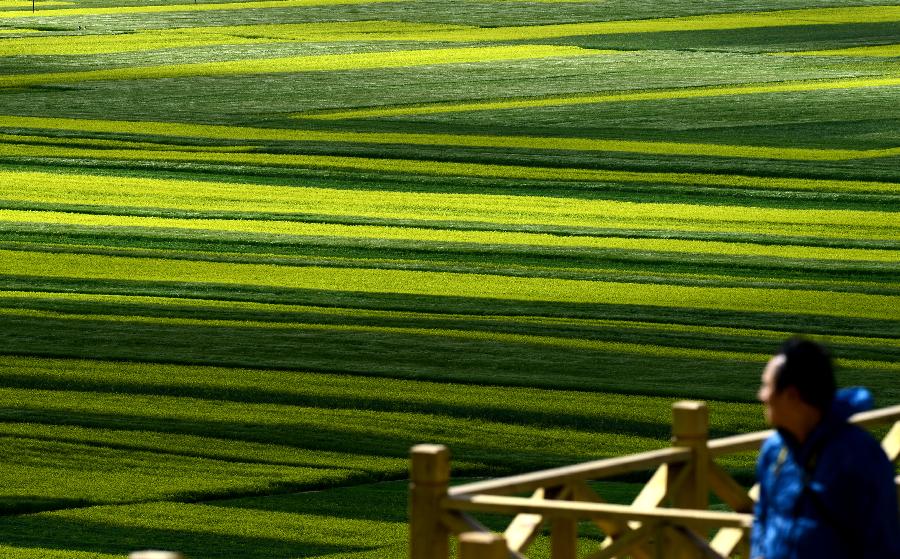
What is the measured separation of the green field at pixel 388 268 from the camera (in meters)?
14.4

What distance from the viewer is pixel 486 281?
2306 cm

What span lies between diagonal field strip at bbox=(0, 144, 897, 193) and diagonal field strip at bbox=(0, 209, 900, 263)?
5122 mm

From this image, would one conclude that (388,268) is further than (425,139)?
No

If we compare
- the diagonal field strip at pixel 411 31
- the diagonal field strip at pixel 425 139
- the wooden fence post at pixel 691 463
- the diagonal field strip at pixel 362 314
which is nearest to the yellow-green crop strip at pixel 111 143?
the diagonal field strip at pixel 425 139

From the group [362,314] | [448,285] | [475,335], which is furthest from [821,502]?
[448,285]

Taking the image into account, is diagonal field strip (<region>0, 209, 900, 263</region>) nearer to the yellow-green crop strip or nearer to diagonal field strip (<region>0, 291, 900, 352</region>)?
diagonal field strip (<region>0, 291, 900, 352</region>)

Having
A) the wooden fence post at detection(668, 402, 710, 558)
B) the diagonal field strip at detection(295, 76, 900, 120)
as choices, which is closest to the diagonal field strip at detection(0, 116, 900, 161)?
the diagonal field strip at detection(295, 76, 900, 120)

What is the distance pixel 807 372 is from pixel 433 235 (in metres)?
21.8

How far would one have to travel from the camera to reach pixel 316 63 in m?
50.1

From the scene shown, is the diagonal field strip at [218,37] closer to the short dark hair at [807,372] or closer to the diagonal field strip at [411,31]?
the diagonal field strip at [411,31]

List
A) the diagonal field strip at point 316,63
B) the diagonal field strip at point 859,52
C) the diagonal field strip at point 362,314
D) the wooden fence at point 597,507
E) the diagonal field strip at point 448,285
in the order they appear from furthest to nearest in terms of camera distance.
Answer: the diagonal field strip at point 859,52
the diagonal field strip at point 316,63
the diagonal field strip at point 448,285
the diagonal field strip at point 362,314
the wooden fence at point 597,507

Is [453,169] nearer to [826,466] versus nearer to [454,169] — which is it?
[454,169]

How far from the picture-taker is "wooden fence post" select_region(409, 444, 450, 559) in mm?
6055

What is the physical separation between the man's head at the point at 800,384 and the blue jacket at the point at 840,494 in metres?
0.04
